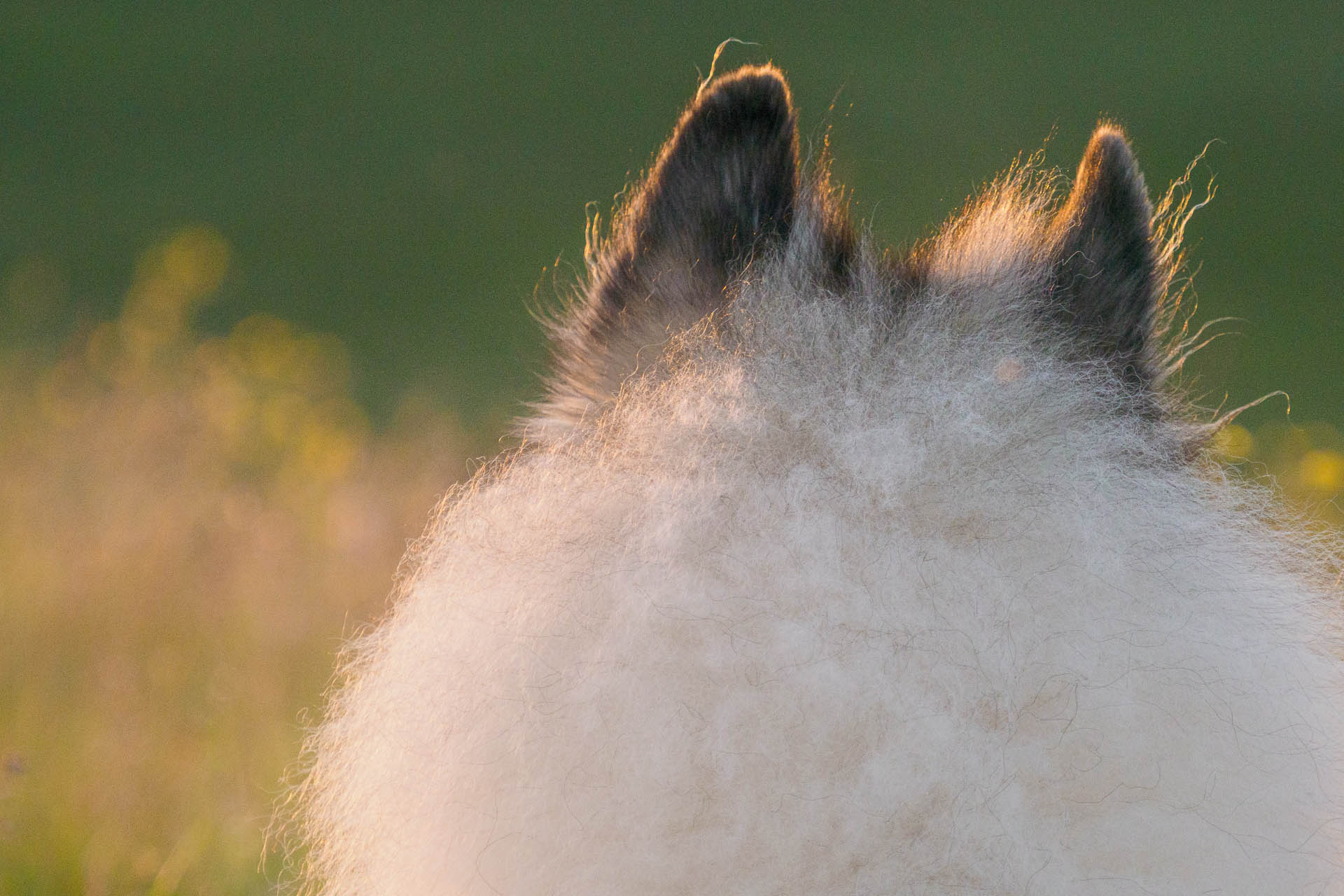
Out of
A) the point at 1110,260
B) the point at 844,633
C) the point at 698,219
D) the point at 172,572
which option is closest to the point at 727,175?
the point at 698,219

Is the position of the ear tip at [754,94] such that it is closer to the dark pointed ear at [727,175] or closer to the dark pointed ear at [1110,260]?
the dark pointed ear at [727,175]

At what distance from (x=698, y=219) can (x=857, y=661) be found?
630mm

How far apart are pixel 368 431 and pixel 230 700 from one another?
62.0 inches

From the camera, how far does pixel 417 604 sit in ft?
4.14

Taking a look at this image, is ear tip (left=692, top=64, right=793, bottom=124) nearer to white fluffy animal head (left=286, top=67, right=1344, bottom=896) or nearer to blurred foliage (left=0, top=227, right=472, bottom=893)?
white fluffy animal head (left=286, top=67, right=1344, bottom=896)

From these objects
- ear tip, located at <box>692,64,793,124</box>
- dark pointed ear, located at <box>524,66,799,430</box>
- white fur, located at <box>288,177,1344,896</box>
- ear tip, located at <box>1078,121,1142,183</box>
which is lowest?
white fur, located at <box>288,177,1344,896</box>

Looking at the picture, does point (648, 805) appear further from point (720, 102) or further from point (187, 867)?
point (187, 867)

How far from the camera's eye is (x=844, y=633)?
3.23 ft

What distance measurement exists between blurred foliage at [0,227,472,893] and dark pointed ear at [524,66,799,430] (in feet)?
4.45

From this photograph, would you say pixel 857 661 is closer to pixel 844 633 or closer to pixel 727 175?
pixel 844 633

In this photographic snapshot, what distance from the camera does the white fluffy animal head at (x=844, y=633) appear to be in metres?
0.96

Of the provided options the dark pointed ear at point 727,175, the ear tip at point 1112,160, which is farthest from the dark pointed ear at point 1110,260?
the dark pointed ear at point 727,175

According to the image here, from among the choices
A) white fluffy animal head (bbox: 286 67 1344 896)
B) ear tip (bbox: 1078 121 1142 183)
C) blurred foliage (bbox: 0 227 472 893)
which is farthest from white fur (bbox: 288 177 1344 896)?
blurred foliage (bbox: 0 227 472 893)

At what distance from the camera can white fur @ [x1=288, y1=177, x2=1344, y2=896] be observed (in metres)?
0.96
